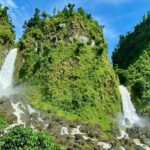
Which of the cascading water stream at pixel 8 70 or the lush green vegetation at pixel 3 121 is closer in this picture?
the lush green vegetation at pixel 3 121

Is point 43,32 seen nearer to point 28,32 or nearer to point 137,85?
point 28,32

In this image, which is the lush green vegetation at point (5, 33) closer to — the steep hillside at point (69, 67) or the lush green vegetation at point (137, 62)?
the steep hillside at point (69, 67)

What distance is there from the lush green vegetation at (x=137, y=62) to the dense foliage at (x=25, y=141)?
3283 centimetres

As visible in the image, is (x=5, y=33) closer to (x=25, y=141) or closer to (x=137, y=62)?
(x=137, y=62)

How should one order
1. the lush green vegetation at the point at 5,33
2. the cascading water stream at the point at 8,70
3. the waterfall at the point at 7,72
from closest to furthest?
the waterfall at the point at 7,72
the cascading water stream at the point at 8,70
the lush green vegetation at the point at 5,33

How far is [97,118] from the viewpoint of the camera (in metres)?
62.6

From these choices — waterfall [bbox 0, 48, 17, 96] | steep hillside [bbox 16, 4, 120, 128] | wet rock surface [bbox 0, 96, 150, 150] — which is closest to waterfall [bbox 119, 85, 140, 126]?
steep hillside [bbox 16, 4, 120, 128]

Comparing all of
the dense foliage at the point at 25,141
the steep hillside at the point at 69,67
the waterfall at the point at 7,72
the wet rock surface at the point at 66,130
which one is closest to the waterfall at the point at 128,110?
the steep hillside at the point at 69,67

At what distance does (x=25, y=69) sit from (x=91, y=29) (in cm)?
1288

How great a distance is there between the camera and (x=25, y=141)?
36906mm

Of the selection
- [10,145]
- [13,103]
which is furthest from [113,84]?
[10,145]

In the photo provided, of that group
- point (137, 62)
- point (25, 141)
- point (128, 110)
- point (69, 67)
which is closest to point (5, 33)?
point (69, 67)

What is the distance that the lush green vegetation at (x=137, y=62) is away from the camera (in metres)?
73.0

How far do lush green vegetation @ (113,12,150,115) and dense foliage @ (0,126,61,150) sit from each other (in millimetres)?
32829
